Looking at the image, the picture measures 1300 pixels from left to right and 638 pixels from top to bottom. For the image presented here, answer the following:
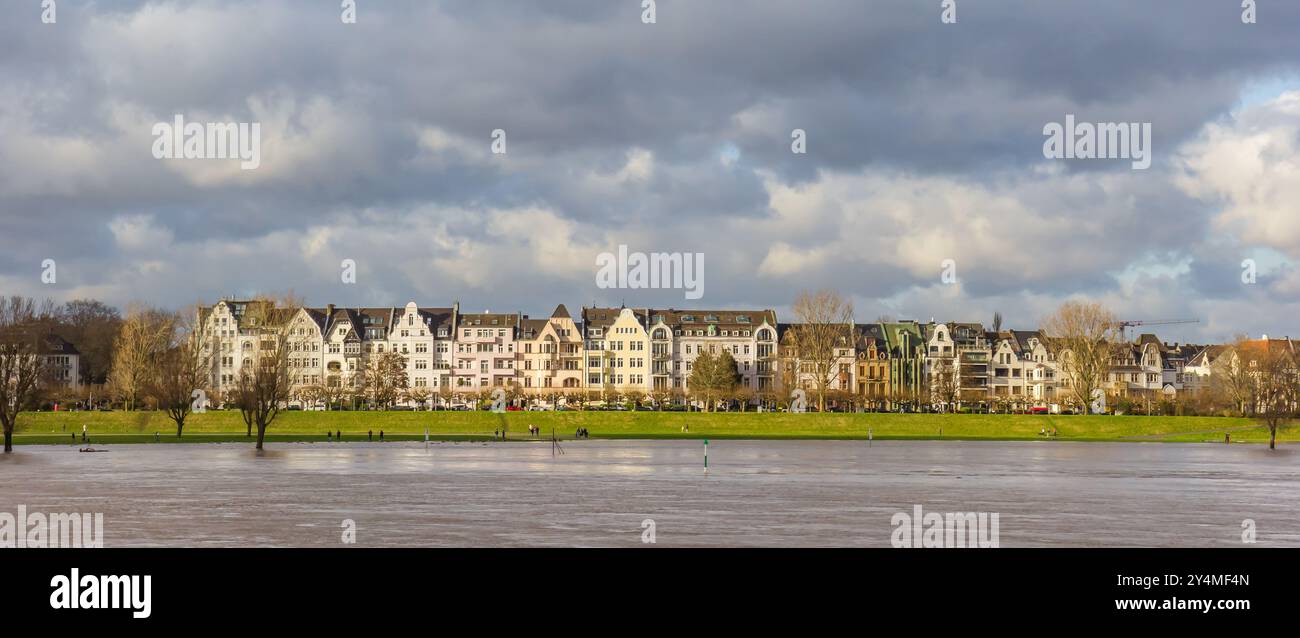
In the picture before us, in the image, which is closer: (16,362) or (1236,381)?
(16,362)

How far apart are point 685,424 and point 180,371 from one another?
52.2 meters

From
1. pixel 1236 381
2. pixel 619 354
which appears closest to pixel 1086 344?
pixel 1236 381

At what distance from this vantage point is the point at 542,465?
68.3 meters

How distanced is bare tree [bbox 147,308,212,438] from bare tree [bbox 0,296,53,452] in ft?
43.3

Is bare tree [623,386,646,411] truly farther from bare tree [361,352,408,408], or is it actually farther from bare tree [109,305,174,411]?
bare tree [109,305,174,411]

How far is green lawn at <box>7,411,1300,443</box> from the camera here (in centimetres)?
12250

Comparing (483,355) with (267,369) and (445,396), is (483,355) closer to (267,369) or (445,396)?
(445,396)

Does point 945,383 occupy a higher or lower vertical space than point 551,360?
lower

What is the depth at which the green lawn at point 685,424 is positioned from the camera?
122500 millimetres

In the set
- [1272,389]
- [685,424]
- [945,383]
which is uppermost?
[1272,389]

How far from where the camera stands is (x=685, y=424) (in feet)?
426

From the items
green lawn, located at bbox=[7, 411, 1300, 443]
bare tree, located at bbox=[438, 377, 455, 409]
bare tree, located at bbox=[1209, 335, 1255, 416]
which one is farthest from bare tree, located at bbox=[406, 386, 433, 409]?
bare tree, located at bbox=[1209, 335, 1255, 416]
